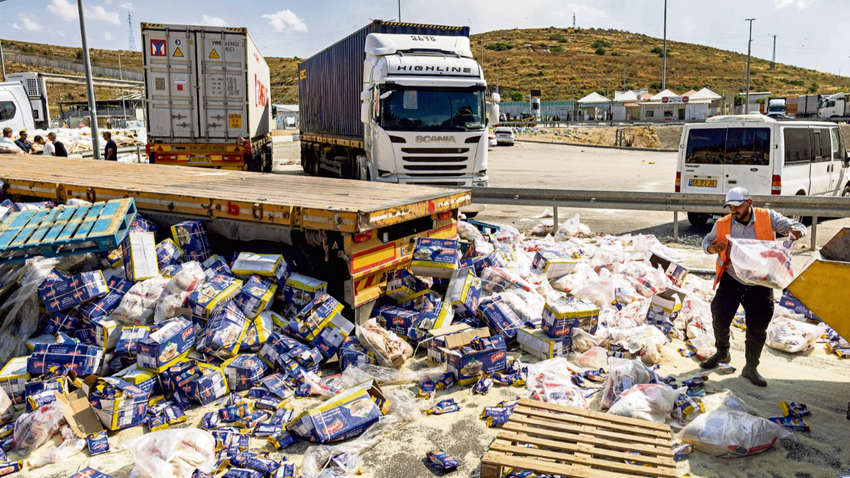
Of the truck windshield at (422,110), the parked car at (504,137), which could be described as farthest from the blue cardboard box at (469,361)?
the parked car at (504,137)

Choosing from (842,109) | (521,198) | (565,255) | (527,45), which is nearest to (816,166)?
(521,198)

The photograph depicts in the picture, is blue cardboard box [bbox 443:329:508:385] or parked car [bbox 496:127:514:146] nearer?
blue cardboard box [bbox 443:329:508:385]

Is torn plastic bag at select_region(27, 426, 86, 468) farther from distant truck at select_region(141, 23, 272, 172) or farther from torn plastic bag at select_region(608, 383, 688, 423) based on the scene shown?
distant truck at select_region(141, 23, 272, 172)

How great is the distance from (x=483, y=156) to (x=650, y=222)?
3763mm

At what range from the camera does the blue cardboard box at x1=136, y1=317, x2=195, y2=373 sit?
198 inches

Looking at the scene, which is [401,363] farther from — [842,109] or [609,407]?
[842,109]

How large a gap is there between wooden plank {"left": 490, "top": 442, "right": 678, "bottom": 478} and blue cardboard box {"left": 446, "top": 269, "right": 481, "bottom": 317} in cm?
247

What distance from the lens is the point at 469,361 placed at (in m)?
5.34

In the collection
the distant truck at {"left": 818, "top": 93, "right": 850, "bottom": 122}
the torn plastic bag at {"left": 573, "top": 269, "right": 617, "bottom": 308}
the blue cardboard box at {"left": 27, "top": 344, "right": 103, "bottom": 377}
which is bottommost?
the blue cardboard box at {"left": 27, "top": 344, "right": 103, "bottom": 377}

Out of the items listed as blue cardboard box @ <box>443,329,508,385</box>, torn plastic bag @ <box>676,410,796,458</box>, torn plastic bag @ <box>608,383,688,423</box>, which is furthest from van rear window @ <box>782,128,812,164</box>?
blue cardboard box @ <box>443,329,508,385</box>

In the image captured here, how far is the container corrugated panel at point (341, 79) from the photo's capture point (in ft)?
45.3

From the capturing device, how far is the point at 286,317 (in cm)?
610

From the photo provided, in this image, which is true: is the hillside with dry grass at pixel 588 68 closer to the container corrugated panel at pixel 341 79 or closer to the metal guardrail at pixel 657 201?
the container corrugated panel at pixel 341 79

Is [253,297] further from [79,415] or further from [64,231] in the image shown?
[64,231]
